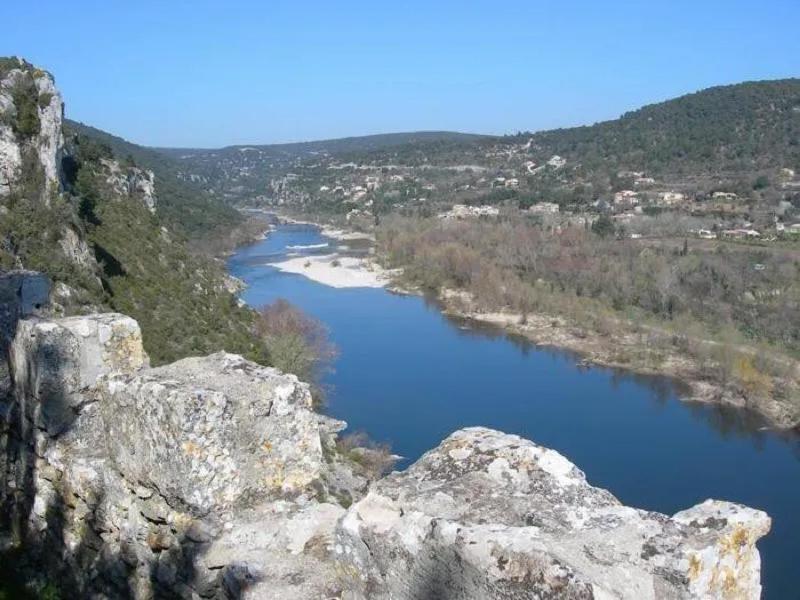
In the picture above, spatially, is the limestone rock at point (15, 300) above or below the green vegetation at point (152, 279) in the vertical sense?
above

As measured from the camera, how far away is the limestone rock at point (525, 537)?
94.5 inches

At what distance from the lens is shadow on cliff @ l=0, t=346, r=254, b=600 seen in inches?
137

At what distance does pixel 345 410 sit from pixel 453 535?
1011 inches

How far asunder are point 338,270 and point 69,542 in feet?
186

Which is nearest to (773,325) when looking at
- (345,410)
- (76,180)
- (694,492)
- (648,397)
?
(648,397)

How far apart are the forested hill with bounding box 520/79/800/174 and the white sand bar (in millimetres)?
44943

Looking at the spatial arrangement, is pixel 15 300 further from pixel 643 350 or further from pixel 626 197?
pixel 626 197

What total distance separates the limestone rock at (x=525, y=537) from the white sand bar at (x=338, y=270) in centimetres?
5186

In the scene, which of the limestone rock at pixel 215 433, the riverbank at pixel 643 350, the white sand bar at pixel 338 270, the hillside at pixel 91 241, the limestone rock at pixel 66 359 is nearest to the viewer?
the limestone rock at pixel 215 433

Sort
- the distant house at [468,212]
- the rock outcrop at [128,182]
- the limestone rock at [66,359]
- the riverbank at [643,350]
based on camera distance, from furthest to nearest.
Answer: the distant house at [468,212] → the riverbank at [643,350] → the rock outcrop at [128,182] → the limestone rock at [66,359]

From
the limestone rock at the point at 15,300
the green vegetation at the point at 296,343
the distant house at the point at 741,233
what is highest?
the limestone rock at the point at 15,300

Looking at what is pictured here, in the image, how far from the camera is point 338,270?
6069 centimetres

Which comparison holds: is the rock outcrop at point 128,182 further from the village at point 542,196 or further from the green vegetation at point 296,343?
the village at point 542,196

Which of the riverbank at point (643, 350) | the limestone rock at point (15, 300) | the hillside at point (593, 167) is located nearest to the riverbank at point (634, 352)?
the riverbank at point (643, 350)
